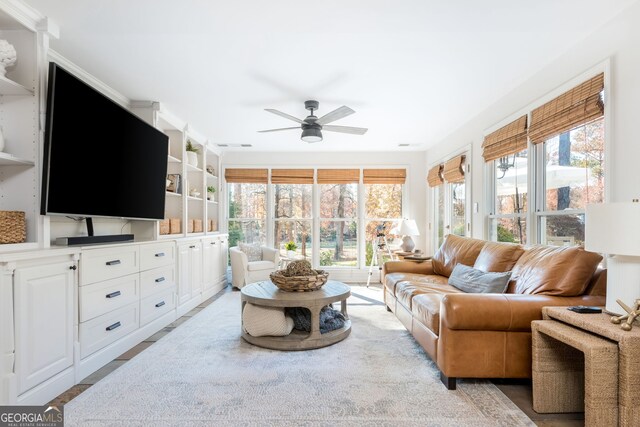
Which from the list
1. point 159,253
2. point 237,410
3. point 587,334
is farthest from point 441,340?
point 159,253

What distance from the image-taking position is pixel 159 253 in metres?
3.57

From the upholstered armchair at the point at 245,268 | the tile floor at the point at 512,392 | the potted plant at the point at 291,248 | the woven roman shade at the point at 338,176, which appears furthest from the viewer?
the woven roman shade at the point at 338,176

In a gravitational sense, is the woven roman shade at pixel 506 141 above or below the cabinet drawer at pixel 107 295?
above

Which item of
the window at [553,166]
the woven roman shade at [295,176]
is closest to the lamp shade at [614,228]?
the window at [553,166]

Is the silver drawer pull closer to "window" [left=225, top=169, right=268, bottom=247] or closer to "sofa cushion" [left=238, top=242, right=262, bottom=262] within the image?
"sofa cushion" [left=238, top=242, right=262, bottom=262]

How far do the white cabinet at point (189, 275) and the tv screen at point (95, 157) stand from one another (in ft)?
2.25

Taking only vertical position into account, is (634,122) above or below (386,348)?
above

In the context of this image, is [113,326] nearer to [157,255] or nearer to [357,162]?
[157,255]

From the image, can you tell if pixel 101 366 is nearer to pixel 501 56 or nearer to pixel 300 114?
pixel 300 114

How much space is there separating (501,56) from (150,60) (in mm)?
2802

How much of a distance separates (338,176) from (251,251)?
2068 mm

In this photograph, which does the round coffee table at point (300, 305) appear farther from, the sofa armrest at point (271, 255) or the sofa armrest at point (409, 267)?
the sofa armrest at point (271, 255)

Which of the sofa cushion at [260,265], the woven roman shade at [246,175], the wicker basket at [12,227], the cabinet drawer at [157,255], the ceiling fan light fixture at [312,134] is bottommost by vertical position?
the sofa cushion at [260,265]

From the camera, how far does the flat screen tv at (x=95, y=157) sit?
7.25 ft
